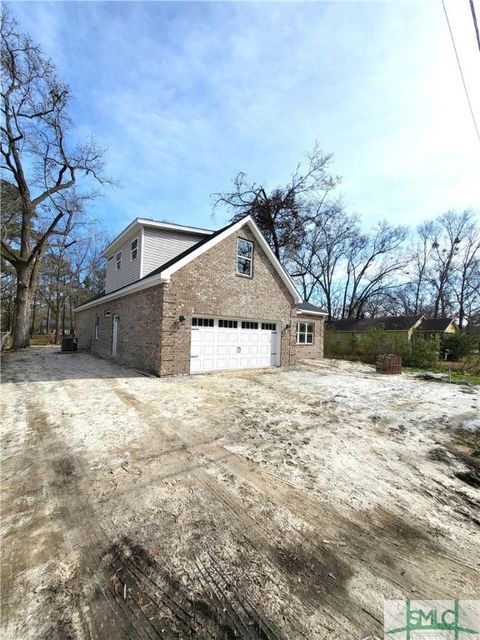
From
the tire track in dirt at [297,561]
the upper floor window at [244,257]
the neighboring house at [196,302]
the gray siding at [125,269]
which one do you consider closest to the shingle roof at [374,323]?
the neighboring house at [196,302]

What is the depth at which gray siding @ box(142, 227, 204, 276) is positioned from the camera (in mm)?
12172

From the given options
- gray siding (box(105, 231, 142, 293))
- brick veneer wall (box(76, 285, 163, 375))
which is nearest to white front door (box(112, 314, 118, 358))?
brick veneer wall (box(76, 285, 163, 375))

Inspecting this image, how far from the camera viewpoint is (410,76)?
4.93 m

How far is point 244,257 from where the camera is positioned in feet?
39.7

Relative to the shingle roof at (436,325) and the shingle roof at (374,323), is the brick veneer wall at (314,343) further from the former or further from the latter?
the shingle roof at (436,325)

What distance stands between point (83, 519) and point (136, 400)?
407 cm

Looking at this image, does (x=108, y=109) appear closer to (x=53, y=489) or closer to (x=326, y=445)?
(x=53, y=489)

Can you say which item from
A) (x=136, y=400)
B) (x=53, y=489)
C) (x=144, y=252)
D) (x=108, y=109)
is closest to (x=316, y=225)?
(x=144, y=252)

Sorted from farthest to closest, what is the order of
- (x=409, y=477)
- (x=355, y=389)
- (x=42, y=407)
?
(x=355, y=389) < (x=42, y=407) < (x=409, y=477)

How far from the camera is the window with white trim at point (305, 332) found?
1722 centimetres

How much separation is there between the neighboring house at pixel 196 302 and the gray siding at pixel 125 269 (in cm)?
5

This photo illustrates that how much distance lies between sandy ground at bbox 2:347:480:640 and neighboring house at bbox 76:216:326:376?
15.3 feet

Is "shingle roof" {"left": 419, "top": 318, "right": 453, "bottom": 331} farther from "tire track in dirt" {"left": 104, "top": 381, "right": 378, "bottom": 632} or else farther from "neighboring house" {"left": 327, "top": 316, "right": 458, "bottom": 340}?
"tire track in dirt" {"left": 104, "top": 381, "right": 378, "bottom": 632}

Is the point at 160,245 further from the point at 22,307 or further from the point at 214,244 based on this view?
the point at 22,307
